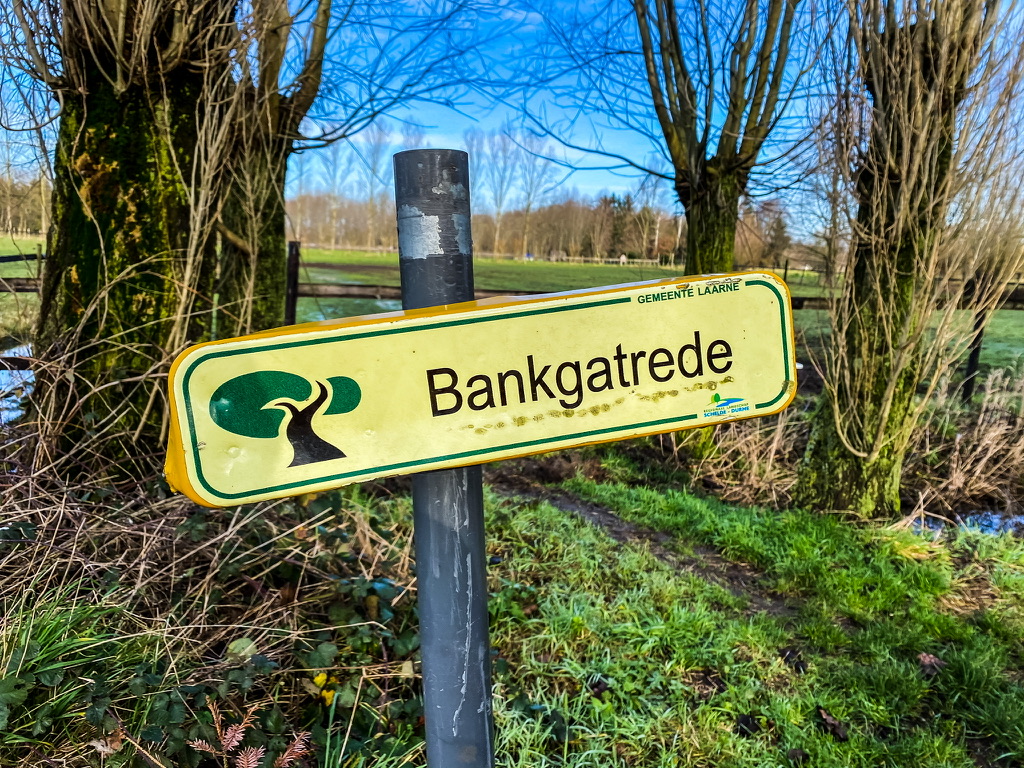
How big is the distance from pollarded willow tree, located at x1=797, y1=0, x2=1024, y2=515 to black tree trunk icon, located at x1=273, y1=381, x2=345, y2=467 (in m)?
3.77

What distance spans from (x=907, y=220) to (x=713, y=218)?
1.70 meters

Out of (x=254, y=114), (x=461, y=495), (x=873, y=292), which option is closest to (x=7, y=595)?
(x=461, y=495)

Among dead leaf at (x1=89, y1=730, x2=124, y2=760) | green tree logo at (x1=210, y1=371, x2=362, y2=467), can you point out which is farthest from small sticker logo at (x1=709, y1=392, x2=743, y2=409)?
dead leaf at (x1=89, y1=730, x2=124, y2=760)

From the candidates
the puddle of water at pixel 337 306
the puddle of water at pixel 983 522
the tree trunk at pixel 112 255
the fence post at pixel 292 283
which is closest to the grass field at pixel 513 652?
the tree trunk at pixel 112 255

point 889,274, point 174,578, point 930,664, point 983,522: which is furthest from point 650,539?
point 174,578

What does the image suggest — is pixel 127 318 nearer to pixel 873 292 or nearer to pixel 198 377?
pixel 198 377

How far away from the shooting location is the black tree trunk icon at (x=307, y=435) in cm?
75

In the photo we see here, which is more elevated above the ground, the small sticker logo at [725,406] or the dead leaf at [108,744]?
the small sticker logo at [725,406]

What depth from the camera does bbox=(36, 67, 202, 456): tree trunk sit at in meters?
2.52

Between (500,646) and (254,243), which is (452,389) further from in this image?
(254,243)

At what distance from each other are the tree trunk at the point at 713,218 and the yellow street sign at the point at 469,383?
14.7ft

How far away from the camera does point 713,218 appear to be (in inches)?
198

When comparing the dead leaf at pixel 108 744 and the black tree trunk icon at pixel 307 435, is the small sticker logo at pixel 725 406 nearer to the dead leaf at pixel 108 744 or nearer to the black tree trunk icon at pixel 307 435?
the black tree trunk icon at pixel 307 435

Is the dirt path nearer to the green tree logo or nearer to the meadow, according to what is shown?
the meadow
